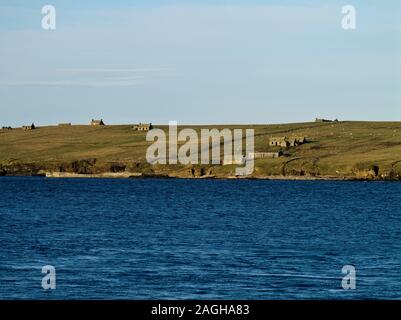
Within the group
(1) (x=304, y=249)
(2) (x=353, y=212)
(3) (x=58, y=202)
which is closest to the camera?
(1) (x=304, y=249)

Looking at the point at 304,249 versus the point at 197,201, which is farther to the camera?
the point at 197,201

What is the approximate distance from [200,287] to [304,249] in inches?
815

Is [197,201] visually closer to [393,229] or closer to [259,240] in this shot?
[393,229]

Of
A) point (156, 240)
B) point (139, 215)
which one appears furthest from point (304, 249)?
point (139, 215)

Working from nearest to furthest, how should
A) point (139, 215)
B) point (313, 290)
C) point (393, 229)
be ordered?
point (313, 290)
point (393, 229)
point (139, 215)

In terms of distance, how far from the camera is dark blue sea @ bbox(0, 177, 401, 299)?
42.7m

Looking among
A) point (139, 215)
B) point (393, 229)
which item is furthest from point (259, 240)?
point (139, 215)

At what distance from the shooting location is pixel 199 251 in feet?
198

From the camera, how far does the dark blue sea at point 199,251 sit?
140 ft

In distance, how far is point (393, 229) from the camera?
84.1 metres

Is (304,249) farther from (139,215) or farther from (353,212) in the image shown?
(353,212)

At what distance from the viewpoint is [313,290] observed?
42281mm
